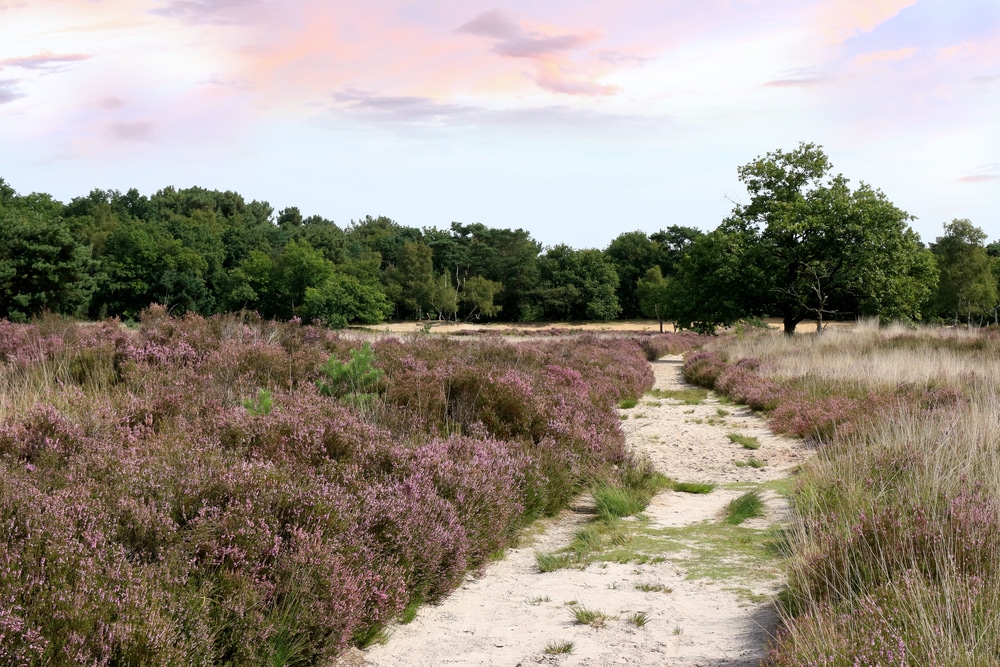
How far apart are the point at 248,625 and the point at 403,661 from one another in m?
1.02

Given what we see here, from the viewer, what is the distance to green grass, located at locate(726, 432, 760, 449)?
39.3ft

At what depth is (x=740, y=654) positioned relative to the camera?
14.1 ft

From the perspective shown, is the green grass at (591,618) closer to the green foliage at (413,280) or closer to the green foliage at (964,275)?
the green foliage at (964,275)

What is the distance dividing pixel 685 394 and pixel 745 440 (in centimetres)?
672

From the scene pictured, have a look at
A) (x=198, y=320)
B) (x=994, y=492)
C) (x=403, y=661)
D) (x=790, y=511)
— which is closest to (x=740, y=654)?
(x=403, y=661)

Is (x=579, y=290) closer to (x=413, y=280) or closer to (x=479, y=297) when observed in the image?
(x=479, y=297)

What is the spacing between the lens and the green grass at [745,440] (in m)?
12.0

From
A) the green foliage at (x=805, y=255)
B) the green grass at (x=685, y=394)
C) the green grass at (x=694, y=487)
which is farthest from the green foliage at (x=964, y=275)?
the green grass at (x=694, y=487)

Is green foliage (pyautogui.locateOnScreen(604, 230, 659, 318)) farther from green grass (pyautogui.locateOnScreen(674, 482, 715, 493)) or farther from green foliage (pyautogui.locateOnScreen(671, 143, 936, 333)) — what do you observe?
green grass (pyautogui.locateOnScreen(674, 482, 715, 493))

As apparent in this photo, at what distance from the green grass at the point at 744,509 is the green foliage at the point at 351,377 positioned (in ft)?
14.3

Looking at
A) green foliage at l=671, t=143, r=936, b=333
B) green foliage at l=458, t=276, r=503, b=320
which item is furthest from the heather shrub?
green foliage at l=458, t=276, r=503, b=320

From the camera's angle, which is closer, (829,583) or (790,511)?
(829,583)

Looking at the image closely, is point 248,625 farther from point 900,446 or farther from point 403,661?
point 900,446

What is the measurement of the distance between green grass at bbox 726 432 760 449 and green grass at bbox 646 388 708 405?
4746 mm
